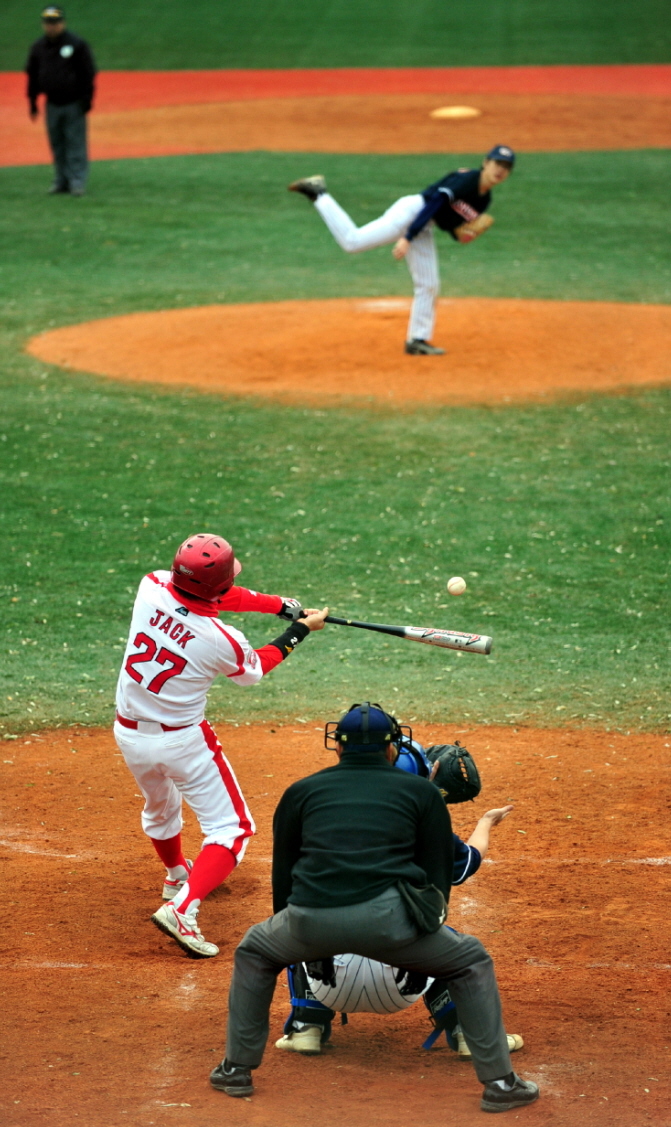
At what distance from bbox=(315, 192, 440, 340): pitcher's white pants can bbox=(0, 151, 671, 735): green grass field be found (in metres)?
1.32

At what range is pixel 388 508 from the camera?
1055 centimetres

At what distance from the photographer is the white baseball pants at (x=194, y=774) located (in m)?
5.09

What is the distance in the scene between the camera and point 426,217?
1262 cm

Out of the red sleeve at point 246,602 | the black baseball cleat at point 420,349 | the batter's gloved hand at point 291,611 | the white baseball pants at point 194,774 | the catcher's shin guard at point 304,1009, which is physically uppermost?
the red sleeve at point 246,602

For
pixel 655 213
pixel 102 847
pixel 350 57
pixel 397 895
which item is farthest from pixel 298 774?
pixel 350 57

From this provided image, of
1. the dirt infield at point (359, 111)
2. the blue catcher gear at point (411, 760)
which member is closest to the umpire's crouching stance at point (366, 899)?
the blue catcher gear at point (411, 760)

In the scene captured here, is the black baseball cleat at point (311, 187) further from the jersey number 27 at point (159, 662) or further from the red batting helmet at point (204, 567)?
the jersey number 27 at point (159, 662)

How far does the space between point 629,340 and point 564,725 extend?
25.8 feet

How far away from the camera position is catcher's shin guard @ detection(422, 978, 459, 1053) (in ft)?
14.5

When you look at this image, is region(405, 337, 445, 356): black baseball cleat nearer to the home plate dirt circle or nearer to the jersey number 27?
the home plate dirt circle

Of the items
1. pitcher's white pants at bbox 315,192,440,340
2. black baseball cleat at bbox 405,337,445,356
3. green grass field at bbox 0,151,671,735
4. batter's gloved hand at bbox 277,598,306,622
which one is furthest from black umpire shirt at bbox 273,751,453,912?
black baseball cleat at bbox 405,337,445,356

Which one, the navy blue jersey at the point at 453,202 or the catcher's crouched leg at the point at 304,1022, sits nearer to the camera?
the catcher's crouched leg at the point at 304,1022

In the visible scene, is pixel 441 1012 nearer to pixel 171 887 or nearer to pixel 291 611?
pixel 171 887

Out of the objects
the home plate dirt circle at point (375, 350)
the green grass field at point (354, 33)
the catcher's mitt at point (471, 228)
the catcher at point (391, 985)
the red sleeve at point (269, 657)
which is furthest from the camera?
the green grass field at point (354, 33)
